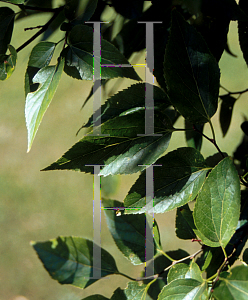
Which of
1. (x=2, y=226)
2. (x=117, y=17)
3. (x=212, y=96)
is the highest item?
(x=117, y=17)

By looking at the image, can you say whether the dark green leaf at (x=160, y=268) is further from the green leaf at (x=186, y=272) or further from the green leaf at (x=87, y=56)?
the green leaf at (x=87, y=56)

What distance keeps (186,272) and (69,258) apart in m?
0.15

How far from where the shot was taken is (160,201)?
34cm

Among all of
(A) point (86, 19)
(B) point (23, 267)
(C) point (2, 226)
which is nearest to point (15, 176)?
(C) point (2, 226)

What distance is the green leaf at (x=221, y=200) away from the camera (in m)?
0.31

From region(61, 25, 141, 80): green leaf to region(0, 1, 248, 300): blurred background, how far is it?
38.4 inches

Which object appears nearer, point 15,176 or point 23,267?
point 23,267

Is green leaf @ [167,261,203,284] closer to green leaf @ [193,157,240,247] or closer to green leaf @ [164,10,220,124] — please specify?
green leaf @ [193,157,240,247]

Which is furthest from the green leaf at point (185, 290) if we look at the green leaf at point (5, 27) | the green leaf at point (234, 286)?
the green leaf at point (5, 27)

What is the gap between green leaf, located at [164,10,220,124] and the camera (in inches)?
12.8

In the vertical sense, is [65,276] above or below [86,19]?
below

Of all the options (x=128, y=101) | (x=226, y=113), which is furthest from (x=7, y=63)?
(x=226, y=113)

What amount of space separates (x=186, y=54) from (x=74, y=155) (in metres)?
0.16

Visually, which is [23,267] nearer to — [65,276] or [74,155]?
[65,276]
